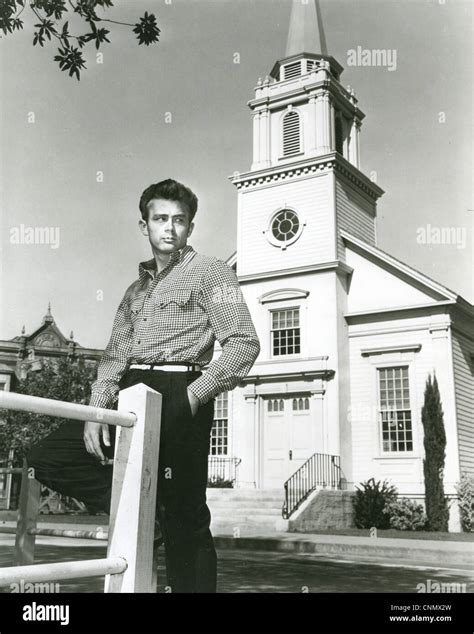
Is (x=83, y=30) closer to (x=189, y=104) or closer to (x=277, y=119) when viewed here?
(x=189, y=104)

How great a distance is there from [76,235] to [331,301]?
8.33 meters

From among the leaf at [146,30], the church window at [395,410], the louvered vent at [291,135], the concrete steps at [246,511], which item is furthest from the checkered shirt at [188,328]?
the louvered vent at [291,135]

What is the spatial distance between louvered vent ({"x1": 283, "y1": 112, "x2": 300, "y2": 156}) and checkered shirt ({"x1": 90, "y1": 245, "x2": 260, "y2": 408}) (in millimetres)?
12268

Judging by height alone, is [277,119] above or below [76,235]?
above

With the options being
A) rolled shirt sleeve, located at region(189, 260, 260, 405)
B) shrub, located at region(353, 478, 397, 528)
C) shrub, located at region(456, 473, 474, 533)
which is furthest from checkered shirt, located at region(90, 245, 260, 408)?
shrub, located at region(456, 473, 474, 533)

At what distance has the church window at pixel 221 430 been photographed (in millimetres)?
14031

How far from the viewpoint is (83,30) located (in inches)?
170

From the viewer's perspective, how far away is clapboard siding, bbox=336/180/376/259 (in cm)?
1363

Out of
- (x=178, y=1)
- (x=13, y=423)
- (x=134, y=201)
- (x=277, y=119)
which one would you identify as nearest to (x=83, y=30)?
(x=178, y=1)

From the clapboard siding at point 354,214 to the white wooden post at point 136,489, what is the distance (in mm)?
12262

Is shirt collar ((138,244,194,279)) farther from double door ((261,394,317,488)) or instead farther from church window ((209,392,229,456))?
church window ((209,392,229,456))

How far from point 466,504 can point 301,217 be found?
6514mm

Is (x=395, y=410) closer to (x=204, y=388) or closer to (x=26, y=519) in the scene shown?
(x=204, y=388)

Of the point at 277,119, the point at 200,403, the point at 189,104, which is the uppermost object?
the point at 277,119
